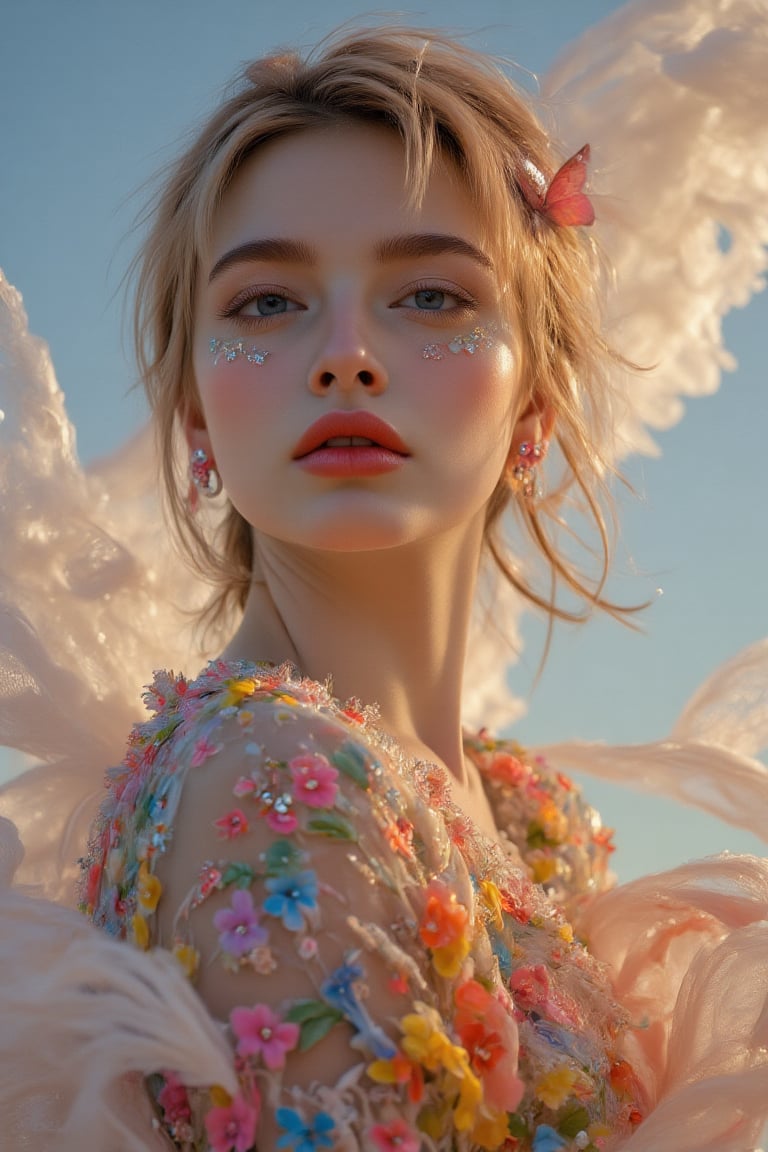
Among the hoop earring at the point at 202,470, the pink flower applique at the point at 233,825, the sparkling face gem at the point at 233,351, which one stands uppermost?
the sparkling face gem at the point at 233,351

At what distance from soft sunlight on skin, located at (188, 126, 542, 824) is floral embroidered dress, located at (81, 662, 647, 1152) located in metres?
0.36

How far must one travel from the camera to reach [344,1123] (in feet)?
4.72

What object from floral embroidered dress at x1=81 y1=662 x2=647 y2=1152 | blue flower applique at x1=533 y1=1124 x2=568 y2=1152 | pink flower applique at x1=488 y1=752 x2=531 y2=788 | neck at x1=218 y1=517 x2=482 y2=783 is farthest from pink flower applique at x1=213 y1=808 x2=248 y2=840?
pink flower applique at x1=488 y1=752 x2=531 y2=788

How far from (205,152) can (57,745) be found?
1.20 meters

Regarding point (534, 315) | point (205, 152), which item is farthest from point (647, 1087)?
point (205, 152)

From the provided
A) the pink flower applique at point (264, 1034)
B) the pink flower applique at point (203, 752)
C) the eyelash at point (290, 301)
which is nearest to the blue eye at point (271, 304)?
the eyelash at point (290, 301)

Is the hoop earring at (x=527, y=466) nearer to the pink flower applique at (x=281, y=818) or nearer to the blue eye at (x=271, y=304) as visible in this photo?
the blue eye at (x=271, y=304)

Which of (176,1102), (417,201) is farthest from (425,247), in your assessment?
(176,1102)

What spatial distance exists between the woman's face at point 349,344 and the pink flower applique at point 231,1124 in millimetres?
941

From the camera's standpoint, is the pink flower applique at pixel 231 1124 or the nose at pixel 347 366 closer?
the pink flower applique at pixel 231 1124

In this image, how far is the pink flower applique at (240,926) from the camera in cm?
151

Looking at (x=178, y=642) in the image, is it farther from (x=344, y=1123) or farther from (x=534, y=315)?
(x=344, y=1123)

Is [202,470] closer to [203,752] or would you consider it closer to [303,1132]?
[203,752]

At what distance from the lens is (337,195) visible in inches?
86.2
